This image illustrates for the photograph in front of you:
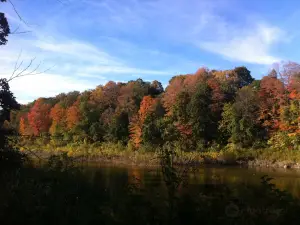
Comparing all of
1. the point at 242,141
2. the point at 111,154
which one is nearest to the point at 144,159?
the point at 111,154

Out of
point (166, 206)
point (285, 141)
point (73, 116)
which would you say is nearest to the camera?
point (166, 206)

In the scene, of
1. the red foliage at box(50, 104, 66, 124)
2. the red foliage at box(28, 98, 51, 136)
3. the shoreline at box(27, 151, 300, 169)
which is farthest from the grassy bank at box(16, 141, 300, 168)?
the red foliage at box(28, 98, 51, 136)

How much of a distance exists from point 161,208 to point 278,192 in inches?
51.1

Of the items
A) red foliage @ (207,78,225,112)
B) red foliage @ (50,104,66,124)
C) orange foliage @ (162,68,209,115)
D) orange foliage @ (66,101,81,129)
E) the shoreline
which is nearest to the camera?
the shoreline

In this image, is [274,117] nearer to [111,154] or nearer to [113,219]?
[111,154]

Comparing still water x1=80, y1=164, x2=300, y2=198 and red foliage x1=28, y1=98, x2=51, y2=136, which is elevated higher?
red foliage x1=28, y1=98, x2=51, y2=136

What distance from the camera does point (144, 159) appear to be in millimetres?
39188

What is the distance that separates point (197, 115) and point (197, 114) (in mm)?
162

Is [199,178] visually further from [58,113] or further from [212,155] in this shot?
[58,113]

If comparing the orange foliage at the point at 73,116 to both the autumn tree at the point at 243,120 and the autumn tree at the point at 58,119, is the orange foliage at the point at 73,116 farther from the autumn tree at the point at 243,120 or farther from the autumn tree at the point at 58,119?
the autumn tree at the point at 243,120

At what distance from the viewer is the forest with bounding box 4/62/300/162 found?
42188 mm

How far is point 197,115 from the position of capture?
46.3 meters

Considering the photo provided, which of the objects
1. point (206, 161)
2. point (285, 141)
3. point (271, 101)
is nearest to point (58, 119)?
point (206, 161)

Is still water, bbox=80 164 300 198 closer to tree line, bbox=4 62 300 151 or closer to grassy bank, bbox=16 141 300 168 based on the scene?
grassy bank, bbox=16 141 300 168
